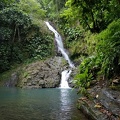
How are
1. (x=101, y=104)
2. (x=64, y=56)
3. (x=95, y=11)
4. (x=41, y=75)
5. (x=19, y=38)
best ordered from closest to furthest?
(x=101, y=104), (x=95, y=11), (x=41, y=75), (x=64, y=56), (x=19, y=38)

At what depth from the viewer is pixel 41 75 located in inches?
969

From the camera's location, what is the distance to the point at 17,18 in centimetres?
3000

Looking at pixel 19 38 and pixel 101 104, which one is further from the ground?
pixel 19 38

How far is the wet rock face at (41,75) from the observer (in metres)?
23.6

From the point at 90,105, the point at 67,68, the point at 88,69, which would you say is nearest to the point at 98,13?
the point at 88,69

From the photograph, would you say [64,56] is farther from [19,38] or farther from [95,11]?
[95,11]

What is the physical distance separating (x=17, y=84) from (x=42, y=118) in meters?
16.6

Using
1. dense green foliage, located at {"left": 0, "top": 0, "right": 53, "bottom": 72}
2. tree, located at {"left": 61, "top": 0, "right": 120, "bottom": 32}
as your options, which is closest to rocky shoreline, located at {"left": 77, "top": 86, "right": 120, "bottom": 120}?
tree, located at {"left": 61, "top": 0, "right": 120, "bottom": 32}

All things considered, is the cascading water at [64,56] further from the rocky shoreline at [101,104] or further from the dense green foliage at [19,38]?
the rocky shoreline at [101,104]

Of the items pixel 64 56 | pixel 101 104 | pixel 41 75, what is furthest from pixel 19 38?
pixel 101 104

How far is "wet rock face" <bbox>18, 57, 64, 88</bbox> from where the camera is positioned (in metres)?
23.6

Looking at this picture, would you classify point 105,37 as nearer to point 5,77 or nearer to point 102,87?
point 102,87

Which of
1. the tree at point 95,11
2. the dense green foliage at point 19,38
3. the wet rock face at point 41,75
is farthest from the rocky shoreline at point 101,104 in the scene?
the dense green foliage at point 19,38

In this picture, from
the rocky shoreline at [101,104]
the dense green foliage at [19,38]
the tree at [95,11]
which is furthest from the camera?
the dense green foliage at [19,38]
